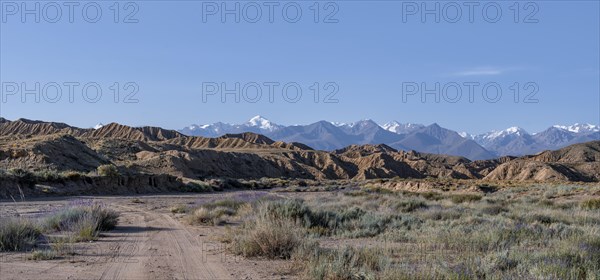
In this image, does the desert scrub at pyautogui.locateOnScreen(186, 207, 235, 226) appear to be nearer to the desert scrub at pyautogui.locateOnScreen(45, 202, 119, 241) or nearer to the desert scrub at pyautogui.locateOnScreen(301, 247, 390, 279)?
the desert scrub at pyautogui.locateOnScreen(45, 202, 119, 241)

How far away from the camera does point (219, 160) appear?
284 feet

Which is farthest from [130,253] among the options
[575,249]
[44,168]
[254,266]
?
[44,168]

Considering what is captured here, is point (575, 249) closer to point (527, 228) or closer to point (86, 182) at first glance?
point (527, 228)

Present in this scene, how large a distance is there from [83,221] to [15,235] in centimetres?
244

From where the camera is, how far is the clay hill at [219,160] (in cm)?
4934

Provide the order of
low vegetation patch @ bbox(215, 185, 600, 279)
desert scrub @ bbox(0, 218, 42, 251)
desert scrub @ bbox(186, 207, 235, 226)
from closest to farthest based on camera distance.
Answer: low vegetation patch @ bbox(215, 185, 600, 279) → desert scrub @ bbox(0, 218, 42, 251) → desert scrub @ bbox(186, 207, 235, 226)

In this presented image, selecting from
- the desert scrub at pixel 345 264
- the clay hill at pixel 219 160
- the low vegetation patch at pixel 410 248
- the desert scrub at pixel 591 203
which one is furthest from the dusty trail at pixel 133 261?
the clay hill at pixel 219 160

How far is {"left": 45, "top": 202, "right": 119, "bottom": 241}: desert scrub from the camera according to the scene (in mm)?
13219

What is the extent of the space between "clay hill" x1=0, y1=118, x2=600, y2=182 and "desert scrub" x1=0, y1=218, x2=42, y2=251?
31851 millimetres

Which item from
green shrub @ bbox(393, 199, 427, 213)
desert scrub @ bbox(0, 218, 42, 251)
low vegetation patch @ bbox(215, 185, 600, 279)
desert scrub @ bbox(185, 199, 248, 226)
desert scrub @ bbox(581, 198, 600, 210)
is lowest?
desert scrub @ bbox(581, 198, 600, 210)

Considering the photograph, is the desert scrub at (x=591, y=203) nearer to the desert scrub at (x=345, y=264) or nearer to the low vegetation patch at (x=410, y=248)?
the low vegetation patch at (x=410, y=248)

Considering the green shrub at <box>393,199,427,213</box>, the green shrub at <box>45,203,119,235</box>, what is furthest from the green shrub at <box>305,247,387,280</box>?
the green shrub at <box>393,199,427,213</box>

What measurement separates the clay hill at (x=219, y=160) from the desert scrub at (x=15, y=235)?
31851 millimetres

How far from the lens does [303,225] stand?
15.6 m
